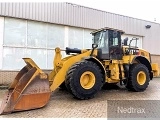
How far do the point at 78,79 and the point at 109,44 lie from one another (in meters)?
2.49

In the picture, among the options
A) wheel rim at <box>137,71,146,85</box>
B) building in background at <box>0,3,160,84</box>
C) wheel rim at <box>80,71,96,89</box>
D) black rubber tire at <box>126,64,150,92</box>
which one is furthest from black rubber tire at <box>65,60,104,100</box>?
building in background at <box>0,3,160,84</box>

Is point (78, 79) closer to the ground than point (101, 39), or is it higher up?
closer to the ground

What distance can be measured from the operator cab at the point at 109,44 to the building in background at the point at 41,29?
3363 mm

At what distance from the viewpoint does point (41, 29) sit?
10234 millimetres

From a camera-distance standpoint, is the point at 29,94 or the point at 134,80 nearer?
the point at 29,94

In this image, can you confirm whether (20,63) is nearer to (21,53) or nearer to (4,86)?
(21,53)

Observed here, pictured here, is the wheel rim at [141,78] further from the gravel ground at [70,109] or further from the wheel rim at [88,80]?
the wheel rim at [88,80]

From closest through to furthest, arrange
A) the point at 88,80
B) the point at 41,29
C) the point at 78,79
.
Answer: the point at 78,79, the point at 88,80, the point at 41,29

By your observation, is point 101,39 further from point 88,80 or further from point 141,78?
point 141,78

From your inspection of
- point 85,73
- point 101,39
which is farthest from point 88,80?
point 101,39

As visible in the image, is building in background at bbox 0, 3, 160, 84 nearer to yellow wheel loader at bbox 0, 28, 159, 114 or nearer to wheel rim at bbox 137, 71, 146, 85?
yellow wheel loader at bbox 0, 28, 159, 114

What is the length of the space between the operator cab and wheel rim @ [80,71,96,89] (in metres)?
1.34

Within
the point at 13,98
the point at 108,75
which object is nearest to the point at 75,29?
the point at 108,75

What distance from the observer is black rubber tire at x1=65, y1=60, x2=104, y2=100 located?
20.2 feet
